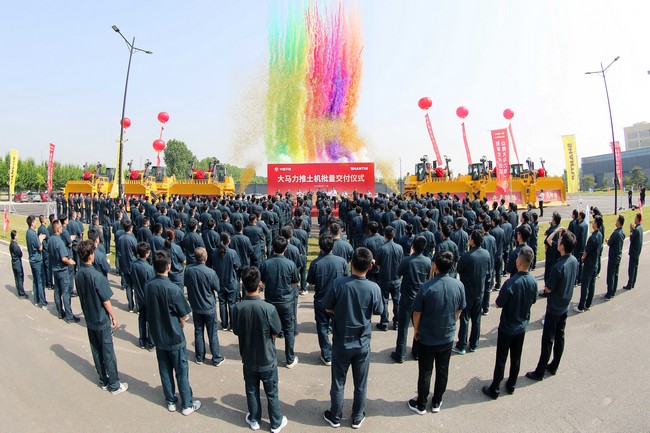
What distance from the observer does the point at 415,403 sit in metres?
4.05

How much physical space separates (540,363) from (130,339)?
19.0ft

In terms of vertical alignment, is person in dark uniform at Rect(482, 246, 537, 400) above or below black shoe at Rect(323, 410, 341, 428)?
above

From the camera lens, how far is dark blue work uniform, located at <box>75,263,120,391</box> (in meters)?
4.39

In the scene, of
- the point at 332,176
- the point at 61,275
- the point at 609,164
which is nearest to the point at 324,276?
the point at 61,275

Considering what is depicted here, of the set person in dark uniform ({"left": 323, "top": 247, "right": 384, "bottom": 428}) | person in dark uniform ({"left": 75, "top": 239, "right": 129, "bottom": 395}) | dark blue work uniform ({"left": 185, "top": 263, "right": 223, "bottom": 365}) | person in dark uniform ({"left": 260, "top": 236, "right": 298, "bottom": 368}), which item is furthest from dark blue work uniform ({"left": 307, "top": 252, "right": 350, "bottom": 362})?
person in dark uniform ({"left": 75, "top": 239, "right": 129, "bottom": 395})

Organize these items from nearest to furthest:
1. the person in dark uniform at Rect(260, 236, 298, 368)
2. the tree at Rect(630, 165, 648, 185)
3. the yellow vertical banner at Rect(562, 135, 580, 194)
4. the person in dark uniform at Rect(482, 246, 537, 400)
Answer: the person in dark uniform at Rect(482, 246, 537, 400)
the person in dark uniform at Rect(260, 236, 298, 368)
the yellow vertical banner at Rect(562, 135, 580, 194)
the tree at Rect(630, 165, 648, 185)

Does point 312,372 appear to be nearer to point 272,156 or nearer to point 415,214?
point 415,214

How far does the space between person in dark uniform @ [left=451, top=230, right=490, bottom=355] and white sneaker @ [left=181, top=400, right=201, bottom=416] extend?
3444 mm

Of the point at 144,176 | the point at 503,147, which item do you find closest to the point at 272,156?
the point at 144,176

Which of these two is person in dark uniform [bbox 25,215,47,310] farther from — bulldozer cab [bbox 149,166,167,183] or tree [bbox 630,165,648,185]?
tree [bbox 630,165,648,185]

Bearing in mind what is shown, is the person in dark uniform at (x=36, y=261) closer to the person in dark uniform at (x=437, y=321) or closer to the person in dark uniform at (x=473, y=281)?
the person in dark uniform at (x=437, y=321)

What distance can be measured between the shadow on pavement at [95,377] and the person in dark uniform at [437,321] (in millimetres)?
2873

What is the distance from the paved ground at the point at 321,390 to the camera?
3.81 metres

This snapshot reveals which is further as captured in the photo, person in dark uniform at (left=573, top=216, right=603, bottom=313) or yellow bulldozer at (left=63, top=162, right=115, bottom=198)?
yellow bulldozer at (left=63, top=162, right=115, bottom=198)
